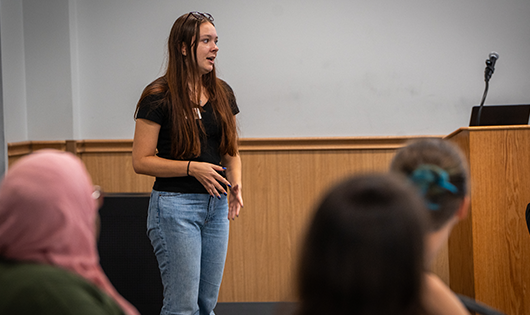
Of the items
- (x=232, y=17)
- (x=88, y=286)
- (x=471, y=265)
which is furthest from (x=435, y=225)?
(x=232, y=17)

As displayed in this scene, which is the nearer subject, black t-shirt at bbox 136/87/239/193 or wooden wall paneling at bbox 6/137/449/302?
black t-shirt at bbox 136/87/239/193

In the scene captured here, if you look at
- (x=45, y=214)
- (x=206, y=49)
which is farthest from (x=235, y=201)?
(x=45, y=214)

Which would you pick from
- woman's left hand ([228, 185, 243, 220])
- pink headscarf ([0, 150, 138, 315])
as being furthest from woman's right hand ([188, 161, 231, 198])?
pink headscarf ([0, 150, 138, 315])

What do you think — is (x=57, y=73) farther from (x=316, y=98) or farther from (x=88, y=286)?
(x=88, y=286)

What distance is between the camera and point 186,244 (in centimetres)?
165

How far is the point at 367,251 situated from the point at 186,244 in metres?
1.13

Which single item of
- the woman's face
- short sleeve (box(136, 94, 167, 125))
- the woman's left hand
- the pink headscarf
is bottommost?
the woman's left hand

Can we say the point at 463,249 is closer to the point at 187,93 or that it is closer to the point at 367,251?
the point at 187,93

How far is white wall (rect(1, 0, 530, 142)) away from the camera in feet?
10.4

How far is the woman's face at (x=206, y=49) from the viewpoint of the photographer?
5.89 feet

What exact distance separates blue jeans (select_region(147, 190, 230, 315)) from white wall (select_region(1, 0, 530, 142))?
1554 millimetres

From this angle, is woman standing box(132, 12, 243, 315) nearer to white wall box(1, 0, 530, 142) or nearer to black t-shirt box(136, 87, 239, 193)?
black t-shirt box(136, 87, 239, 193)

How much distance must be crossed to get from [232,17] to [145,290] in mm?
1837

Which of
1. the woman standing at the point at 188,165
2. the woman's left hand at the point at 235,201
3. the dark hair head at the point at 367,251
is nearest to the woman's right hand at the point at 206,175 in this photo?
the woman standing at the point at 188,165
